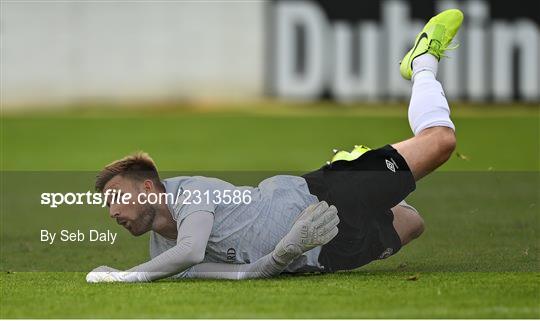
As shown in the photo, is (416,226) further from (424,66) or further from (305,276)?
(424,66)

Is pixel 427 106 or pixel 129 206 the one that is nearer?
pixel 129 206

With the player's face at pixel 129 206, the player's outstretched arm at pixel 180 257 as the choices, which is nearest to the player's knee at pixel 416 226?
the player's outstretched arm at pixel 180 257

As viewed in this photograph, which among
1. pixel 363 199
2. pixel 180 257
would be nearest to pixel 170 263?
pixel 180 257

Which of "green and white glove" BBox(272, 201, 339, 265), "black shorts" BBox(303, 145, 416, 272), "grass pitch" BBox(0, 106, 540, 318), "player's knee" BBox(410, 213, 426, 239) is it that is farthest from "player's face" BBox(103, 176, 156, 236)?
"player's knee" BBox(410, 213, 426, 239)

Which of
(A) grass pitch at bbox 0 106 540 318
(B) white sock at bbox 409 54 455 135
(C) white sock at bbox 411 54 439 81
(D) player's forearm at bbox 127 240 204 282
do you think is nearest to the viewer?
(A) grass pitch at bbox 0 106 540 318

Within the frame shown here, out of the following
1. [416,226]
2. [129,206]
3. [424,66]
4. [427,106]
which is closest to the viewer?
[129,206]

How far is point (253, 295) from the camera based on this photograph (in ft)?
19.7

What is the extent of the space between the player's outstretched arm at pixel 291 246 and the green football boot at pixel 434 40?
4.85 feet

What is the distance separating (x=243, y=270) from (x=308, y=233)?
509 millimetres

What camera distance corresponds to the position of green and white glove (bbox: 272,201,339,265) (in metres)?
6.27

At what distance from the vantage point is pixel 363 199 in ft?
22.0

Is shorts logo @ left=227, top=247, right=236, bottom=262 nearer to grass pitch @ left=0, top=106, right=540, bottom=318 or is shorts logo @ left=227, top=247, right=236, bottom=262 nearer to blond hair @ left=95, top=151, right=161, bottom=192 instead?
grass pitch @ left=0, top=106, right=540, bottom=318

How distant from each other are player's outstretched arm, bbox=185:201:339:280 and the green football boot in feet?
4.85

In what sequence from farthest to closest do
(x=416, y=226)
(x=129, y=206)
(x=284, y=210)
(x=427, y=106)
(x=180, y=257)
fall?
(x=416, y=226) < (x=427, y=106) < (x=284, y=210) < (x=129, y=206) < (x=180, y=257)
